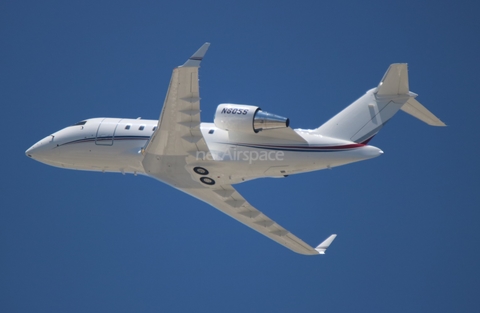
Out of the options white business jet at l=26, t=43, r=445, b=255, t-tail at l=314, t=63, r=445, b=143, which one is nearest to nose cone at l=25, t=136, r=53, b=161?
white business jet at l=26, t=43, r=445, b=255

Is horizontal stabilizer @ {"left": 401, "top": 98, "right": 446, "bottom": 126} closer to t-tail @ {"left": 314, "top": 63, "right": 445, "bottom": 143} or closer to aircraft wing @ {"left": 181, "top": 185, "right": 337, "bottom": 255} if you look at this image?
t-tail @ {"left": 314, "top": 63, "right": 445, "bottom": 143}

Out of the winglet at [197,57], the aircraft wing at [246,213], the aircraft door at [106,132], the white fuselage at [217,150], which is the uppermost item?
the winglet at [197,57]

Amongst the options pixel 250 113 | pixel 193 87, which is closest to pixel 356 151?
pixel 250 113

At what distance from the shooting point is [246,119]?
31984 millimetres

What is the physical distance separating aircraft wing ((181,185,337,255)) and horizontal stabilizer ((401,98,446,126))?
742 cm

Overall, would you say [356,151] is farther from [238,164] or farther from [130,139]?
[130,139]

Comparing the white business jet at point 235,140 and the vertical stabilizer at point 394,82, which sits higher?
the vertical stabilizer at point 394,82

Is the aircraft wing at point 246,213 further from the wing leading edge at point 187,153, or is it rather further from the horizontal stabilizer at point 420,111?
the horizontal stabilizer at point 420,111

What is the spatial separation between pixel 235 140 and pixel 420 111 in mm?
6572

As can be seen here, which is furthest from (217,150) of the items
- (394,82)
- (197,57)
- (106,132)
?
(394,82)

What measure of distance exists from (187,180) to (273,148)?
Result: 3.79m

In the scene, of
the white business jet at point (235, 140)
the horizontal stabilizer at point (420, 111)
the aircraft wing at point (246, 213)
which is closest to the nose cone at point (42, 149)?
the white business jet at point (235, 140)

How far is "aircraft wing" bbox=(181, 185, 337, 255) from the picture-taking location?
35312 millimetres

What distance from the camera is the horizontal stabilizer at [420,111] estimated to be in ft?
104
